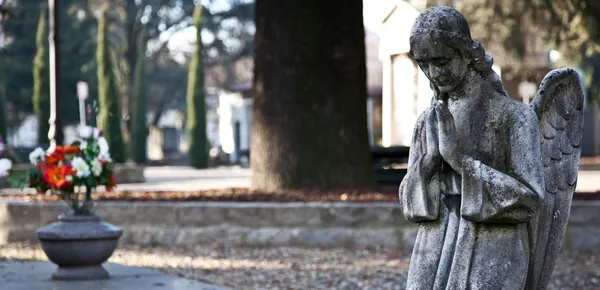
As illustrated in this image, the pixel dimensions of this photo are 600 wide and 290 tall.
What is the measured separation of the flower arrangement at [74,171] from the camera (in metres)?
9.16

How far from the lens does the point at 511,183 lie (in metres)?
3.66

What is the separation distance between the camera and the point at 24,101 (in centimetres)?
4397

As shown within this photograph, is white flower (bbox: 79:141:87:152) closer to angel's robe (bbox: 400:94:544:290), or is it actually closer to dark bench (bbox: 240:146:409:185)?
angel's robe (bbox: 400:94:544:290)

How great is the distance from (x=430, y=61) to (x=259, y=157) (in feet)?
34.0

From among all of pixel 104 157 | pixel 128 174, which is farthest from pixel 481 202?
pixel 128 174

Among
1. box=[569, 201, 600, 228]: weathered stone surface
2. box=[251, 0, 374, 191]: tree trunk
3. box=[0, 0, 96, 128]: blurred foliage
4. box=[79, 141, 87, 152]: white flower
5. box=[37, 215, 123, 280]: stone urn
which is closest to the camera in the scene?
box=[37, 215, 123, 280]: stone urn

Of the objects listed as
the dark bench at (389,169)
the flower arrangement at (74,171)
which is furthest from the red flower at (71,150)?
the dark bench at (389,169)

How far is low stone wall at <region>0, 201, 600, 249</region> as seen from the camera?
11648mm

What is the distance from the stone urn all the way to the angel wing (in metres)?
5.79

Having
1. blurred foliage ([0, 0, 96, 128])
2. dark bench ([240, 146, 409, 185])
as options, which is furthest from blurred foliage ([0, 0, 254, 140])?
dark bench ([240, 146, 409, 185])

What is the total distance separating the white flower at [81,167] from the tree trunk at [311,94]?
4.89 m

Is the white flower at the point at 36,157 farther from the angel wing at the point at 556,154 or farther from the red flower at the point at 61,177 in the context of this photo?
the angel wing at the point at 556,154

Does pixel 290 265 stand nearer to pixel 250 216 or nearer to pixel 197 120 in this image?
pixel 250 216

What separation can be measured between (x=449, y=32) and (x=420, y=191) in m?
0.59
